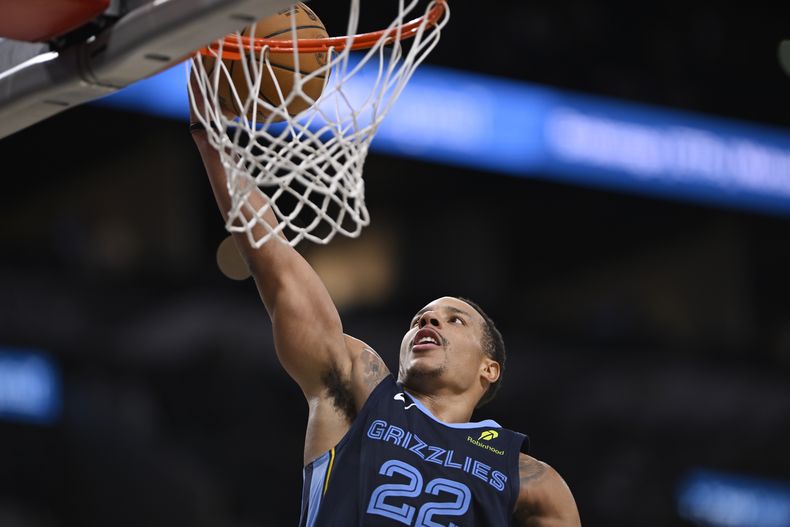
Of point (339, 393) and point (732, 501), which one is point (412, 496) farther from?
point (732, 501)

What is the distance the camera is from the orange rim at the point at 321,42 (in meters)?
3.26

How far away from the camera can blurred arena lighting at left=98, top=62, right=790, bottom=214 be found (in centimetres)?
966

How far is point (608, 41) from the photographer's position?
444 inches

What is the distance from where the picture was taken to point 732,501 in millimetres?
10492

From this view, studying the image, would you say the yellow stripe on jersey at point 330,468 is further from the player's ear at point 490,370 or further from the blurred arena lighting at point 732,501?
the blurred arena lighting at point 732,501

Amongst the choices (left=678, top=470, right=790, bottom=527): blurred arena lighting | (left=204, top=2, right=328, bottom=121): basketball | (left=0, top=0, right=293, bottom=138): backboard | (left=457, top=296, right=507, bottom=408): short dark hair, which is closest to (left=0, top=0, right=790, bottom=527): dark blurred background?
(left=678, top=470, right=790, bottom=527): blurred arena lighting

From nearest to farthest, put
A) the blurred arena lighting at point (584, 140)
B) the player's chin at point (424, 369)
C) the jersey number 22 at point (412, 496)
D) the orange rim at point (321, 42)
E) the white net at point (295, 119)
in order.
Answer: the white net at point (295, 119) → the orange rim at point (321, 42) → the jersey number 22 at point (412, 496) → the player's chin at point (424, 369) → the blurred arena lighting at point (584, 140)

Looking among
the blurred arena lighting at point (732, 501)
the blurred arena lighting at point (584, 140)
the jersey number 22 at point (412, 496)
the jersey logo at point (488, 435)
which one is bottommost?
the jersey number 22 at point (412, 496)

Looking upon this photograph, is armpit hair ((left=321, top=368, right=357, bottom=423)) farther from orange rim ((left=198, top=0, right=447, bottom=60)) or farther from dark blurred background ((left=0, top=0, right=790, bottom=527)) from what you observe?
A: dark blurred background ((left=0, top=0, right=790, bottom=527))

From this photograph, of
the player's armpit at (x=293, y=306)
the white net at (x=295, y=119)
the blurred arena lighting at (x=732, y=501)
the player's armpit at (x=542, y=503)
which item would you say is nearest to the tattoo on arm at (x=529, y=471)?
the player's armpit at (x=542, y=503)

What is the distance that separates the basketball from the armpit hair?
0.71m

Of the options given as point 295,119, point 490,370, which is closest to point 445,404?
point 490,370

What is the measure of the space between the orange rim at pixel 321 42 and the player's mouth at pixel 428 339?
3.00 feet

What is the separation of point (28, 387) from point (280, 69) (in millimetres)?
5698
